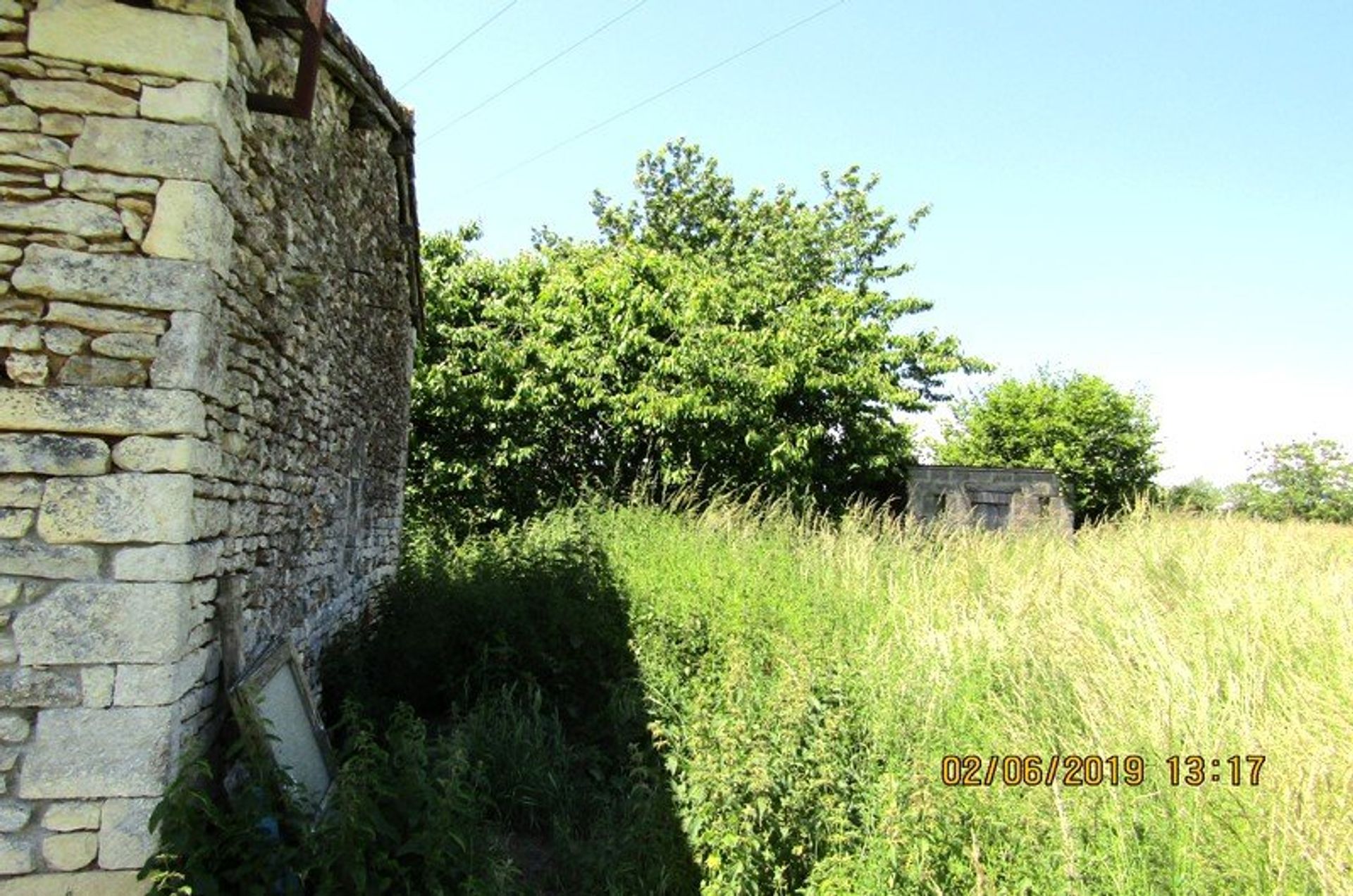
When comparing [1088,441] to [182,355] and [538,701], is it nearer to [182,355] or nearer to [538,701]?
[538,701]

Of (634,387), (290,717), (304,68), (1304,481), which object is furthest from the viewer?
(1304,481)

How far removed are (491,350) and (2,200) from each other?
35.0ft

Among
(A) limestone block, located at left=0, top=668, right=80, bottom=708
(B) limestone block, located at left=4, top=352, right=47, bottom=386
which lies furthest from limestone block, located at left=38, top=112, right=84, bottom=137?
(A) limestone block, located at left=0, top=668, right=80, bottom=708

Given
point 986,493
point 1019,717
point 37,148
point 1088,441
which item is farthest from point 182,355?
point 1088,441

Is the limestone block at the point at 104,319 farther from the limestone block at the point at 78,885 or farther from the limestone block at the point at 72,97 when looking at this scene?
the limestone block at the point at 78,885

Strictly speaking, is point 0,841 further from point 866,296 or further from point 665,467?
point 866,296

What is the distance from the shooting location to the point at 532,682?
724 cm

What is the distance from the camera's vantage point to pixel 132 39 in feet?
12.8

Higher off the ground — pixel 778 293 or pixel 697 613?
pixel 778 293

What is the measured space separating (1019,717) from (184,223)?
4.25 metres

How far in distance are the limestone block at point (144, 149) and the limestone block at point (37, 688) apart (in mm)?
2058

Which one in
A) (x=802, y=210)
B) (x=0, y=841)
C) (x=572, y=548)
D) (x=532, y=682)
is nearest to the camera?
(x=0, y=841)

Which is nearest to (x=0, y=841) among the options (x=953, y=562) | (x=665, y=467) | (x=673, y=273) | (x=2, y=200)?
(x=2, y=200)

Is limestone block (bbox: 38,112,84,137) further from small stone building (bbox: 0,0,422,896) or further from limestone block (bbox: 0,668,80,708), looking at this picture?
limestone block (bbox: 0,668,80,708)
